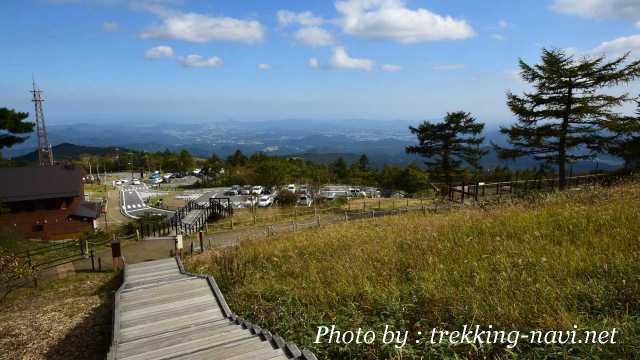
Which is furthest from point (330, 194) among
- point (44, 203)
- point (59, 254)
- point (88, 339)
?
point (88, 339)

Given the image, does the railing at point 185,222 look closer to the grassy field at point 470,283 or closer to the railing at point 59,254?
the railing at point 59,254

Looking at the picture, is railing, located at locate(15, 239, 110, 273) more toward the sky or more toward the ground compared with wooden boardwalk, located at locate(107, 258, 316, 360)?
more toward the ground

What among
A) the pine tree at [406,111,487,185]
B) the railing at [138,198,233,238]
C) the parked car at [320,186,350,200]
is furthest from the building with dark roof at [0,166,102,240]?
the pine tree at [406,111,487,185]

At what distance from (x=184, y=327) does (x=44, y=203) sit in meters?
33.1

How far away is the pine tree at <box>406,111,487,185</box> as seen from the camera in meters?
27.8

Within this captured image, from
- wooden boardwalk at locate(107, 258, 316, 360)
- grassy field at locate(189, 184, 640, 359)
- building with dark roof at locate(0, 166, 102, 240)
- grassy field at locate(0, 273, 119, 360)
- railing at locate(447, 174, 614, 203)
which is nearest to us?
grassy field at locate(189, 184, 640, 359)

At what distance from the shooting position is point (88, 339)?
7.86m

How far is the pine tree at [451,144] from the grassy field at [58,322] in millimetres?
23590

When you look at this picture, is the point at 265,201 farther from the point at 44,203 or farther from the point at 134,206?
the point at 44,203

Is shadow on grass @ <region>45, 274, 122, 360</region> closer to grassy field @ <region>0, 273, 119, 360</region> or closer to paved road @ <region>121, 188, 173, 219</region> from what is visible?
grassy field @ <region>0, 273, 119, 360</region>

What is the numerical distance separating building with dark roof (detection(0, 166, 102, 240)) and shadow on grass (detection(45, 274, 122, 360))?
27.2m

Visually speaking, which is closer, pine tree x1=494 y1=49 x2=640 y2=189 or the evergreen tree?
pine tree x1=494 y1=49 x2=640 y2=189

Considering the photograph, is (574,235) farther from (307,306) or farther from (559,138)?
(559,138)

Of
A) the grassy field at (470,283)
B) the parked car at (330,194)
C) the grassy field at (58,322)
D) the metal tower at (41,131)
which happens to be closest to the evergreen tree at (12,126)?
the metal tower at (41,131)
